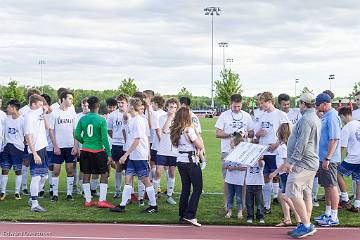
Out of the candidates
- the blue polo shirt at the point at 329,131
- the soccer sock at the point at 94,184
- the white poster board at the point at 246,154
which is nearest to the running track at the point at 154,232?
the white poster board at the point at 246,154

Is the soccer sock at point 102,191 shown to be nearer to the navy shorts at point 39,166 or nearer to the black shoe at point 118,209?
the black shoe at point 118,209

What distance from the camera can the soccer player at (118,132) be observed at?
1066cm

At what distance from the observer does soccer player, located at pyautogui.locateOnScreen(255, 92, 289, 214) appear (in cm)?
934

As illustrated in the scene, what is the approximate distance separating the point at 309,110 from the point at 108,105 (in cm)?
490

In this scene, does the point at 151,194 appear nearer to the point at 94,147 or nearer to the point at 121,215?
the point at 121,215

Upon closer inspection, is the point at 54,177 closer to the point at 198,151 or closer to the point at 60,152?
the point at 60,152

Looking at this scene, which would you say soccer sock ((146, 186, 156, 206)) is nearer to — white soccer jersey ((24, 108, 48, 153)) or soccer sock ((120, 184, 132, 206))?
soccer sock ((120, 184, 132, 206))

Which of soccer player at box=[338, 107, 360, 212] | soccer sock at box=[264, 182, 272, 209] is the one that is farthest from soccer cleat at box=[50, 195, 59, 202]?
soccer player at box=[338, 107, 360, 212]

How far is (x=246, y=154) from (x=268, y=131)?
4.01 feet

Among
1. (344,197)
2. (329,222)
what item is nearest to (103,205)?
(329,222)

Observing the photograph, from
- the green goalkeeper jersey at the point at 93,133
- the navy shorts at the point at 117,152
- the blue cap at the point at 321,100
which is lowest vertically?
the navy shorts at the point at 117,152

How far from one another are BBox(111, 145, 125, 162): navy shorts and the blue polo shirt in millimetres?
4216

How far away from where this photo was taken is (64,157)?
35.3 feet

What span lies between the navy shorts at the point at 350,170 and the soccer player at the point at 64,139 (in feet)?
17.7
